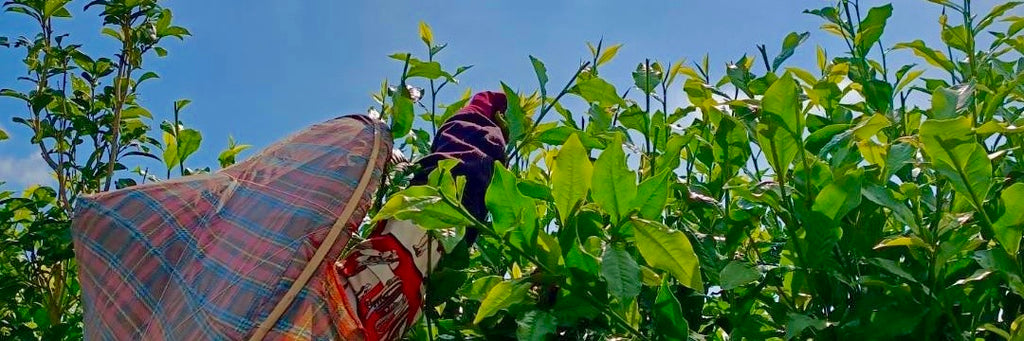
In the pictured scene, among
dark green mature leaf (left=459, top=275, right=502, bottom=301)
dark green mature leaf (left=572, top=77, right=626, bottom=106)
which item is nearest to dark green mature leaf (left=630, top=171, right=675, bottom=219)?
dark green mature leaf (left=459, top=275, right=502, bottom=301)

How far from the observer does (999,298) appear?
2.77ft

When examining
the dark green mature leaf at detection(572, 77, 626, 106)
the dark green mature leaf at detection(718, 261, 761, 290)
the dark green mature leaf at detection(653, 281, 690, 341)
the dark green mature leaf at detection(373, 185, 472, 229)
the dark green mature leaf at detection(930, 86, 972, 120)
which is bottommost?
the dark green mature leaf at detection(653, 281, 690, 341)

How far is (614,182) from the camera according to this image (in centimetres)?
74

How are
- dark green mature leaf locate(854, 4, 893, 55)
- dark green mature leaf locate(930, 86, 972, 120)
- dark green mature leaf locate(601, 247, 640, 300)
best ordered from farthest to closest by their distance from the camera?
dark green mature leaf locate(854, 4, 893, 55) → dark green mature leaf locate(930, 86, 972, 120) → dark green mature leaf locate(601, 247, 640, 300)

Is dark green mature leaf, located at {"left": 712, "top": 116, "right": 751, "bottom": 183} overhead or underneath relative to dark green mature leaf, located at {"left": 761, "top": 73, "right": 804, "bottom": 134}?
underneath

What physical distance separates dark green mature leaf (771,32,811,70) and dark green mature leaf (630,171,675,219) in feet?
1.39

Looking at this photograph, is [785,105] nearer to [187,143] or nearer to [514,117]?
[514,117]

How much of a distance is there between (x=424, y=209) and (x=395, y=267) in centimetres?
13

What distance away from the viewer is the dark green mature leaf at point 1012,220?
0.72m

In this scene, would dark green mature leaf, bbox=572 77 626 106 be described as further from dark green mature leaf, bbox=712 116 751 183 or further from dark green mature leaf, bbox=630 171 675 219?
dark green mature leaf, bbox=630 171 675 219

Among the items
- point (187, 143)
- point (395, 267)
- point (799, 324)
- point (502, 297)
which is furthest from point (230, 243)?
point (187, 143)

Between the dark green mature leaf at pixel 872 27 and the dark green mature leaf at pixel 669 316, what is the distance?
51 centimetres

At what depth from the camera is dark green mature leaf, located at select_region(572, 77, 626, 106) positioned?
3.46 ft

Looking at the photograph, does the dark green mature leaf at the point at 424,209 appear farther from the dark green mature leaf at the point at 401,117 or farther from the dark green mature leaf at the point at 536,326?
the dark green mature leaf at the point at 401,117
